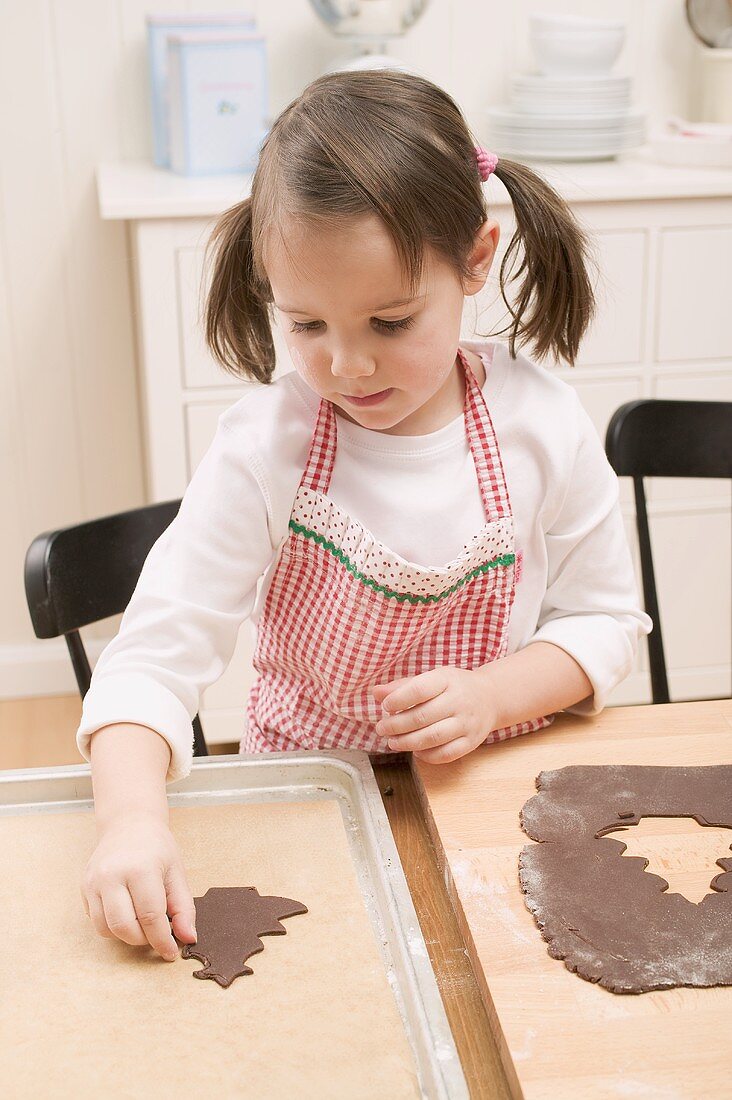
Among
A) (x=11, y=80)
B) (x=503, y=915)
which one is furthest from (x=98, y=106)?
(x=503, y=915)

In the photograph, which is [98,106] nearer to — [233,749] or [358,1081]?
[233,749]

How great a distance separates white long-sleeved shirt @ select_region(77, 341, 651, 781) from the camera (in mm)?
891

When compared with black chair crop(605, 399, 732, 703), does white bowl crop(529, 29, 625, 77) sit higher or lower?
higher

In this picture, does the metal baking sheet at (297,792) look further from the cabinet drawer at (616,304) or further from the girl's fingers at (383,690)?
the cabinet drawer at (616,304)


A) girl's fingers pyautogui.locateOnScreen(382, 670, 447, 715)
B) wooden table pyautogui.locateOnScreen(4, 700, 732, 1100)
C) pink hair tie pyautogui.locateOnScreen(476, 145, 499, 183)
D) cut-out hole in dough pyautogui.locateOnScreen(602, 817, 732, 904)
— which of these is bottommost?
wooden table pyautogui.locateOnScreen(4, 700, 732, 1100)

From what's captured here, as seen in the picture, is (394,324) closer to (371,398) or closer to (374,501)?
(371,398)

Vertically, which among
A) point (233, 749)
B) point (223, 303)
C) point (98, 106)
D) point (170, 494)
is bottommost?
point (233, 749)

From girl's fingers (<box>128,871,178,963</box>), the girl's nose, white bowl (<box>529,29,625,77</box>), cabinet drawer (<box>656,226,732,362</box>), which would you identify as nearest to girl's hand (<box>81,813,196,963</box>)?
girl's fingers (<box>128,871,178,963</box>)

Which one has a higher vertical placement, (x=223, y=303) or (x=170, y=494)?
(x=223, y=303)

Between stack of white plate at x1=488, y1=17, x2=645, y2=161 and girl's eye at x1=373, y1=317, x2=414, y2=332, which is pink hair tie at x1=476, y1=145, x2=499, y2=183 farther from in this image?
stack of white plate at x1=488, y1=17, x2=645, y2=161

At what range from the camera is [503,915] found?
70cm

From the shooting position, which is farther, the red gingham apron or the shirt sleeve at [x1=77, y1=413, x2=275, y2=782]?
the red gingham apron

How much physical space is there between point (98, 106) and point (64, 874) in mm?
1921

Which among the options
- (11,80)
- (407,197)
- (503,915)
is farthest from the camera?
(11,80)
